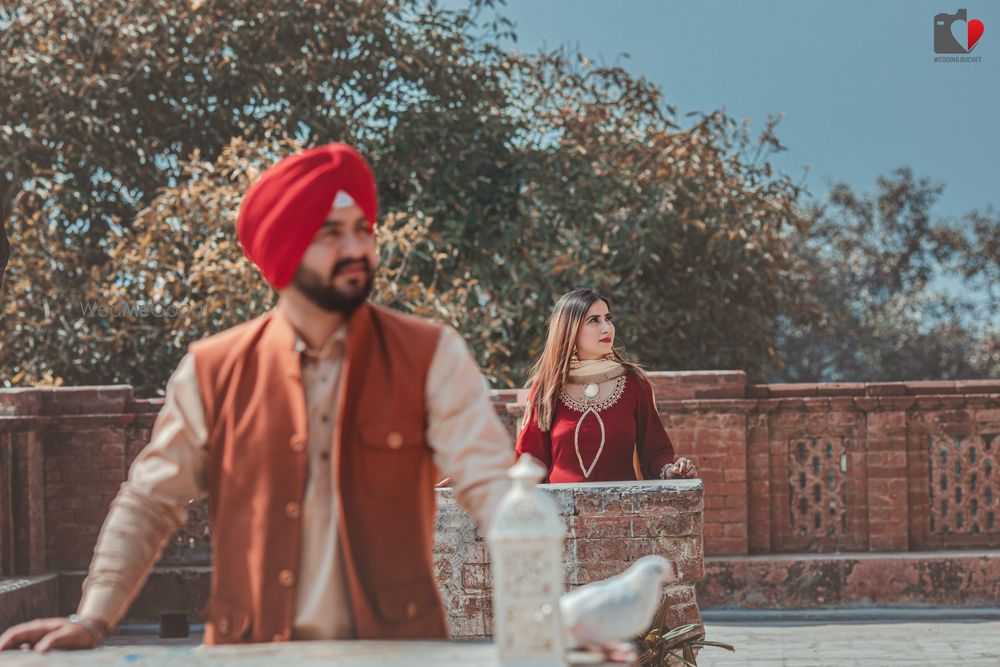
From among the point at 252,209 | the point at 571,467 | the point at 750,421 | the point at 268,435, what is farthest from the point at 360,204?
the point at 750,421

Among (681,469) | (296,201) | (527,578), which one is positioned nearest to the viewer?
(527,578)

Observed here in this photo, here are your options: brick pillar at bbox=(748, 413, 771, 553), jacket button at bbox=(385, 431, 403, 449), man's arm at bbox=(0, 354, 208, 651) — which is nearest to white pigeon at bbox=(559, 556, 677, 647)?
jacket button at bbox=(385, 431, 403, 449)

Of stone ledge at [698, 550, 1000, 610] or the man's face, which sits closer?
the man's face

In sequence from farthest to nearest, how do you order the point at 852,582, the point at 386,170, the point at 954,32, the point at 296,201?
the point at 954,32
the point at 386,170
the point at 852,582
the point at 296,201

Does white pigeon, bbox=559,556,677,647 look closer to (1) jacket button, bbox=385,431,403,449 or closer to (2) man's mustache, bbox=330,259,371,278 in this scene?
(1) jacket button, bbox=385,431,403,449

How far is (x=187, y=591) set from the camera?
11281 mm

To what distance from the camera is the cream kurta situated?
3.04 m

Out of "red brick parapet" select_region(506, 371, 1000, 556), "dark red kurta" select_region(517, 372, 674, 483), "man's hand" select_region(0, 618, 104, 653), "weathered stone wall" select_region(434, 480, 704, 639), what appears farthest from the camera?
"red brick parapet" select_region(506, 371, 1000, 556)

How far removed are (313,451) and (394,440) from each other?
0.53 feet

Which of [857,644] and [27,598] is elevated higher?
[27,598]

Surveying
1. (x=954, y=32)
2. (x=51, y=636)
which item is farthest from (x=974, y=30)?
(x=51, y=636)

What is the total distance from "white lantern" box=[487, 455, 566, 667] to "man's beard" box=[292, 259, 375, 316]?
0.54 metres

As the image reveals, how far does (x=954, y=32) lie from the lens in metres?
20.7

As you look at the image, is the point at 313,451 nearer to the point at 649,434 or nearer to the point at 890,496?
the point at 649,434
